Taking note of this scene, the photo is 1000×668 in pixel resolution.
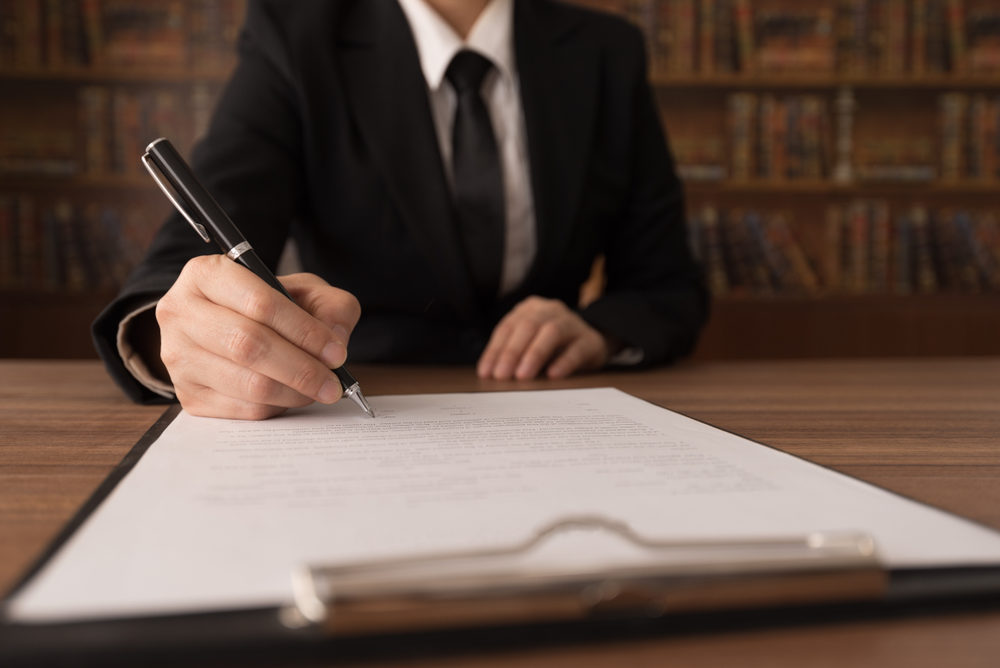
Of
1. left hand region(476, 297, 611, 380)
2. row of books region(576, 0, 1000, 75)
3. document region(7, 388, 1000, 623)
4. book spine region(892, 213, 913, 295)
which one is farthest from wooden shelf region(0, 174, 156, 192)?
book spine region(892, 213, 913, 295)

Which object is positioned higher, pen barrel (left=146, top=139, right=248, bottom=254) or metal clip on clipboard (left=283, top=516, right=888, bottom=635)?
pen barrel (left=146, top=139, right=248, bottom=254)

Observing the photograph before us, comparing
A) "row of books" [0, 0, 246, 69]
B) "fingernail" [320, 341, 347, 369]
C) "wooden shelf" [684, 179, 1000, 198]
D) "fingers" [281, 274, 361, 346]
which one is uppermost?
"row of books" [0, 0, 246, 69]

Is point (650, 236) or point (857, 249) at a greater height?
point (650, 236)

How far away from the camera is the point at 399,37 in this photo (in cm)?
102

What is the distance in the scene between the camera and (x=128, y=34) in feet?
7.29

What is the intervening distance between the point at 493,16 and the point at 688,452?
0.82 metres

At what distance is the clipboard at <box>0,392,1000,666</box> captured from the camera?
8.5 inches

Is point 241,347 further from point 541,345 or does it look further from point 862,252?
point 862,252

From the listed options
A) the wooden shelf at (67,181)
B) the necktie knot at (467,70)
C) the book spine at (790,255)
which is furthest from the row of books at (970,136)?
the wooden shelf at (67,181)

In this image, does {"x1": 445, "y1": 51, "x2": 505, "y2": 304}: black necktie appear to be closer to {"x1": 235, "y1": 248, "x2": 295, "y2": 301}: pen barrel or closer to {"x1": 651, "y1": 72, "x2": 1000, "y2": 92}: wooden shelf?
{"x1": 235, "y1": 248, "x2": 295, "y2": 301}: pen barrel

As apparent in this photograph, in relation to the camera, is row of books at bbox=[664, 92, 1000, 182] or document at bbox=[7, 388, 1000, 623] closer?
document at bbox=[7, 388, 1000, 623]

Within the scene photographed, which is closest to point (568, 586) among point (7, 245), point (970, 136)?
point (7, 245)

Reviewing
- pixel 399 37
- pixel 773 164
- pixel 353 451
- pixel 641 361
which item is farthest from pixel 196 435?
pixel 773 164

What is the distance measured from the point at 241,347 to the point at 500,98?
0.68 metres
